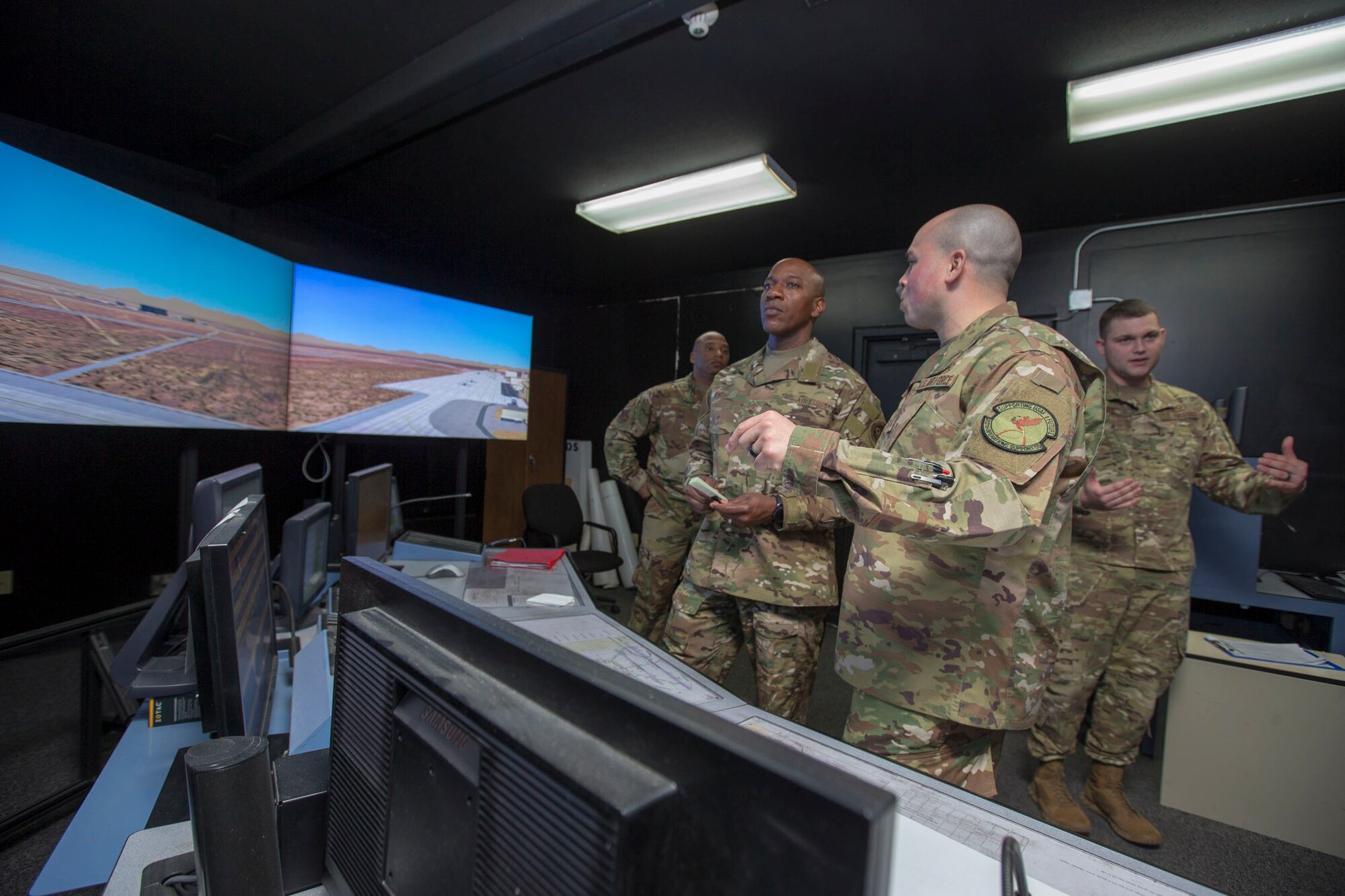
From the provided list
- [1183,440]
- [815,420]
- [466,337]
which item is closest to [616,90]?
[815,420]

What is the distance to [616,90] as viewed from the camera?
206 centimetres

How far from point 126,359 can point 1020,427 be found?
2.56m

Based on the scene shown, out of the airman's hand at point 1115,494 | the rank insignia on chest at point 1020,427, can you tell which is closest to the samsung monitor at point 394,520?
the rank insignia on chest at point 1020,427

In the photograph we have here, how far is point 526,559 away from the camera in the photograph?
1.92 m

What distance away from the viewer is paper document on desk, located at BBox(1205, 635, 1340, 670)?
6.24ft

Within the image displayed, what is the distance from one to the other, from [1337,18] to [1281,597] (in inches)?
74.6

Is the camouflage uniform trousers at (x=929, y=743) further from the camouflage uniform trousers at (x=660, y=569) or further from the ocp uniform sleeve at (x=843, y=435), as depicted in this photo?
the camouflage uniform trousers at (x=660, y=569)

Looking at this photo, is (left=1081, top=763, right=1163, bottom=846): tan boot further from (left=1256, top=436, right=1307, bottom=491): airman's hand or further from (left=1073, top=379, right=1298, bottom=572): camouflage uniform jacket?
(left=1256, top=436, right=1307, bottom=491): airman's hand

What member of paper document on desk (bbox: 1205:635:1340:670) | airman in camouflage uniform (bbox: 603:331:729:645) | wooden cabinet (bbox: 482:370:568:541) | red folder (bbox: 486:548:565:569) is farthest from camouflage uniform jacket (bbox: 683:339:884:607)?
wooden cabinet (bbox: 482:370:568:541)

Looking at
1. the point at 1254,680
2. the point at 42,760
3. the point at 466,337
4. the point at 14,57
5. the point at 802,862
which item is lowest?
the point at 42,760

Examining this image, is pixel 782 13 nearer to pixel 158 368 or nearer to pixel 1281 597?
pixel 158 368

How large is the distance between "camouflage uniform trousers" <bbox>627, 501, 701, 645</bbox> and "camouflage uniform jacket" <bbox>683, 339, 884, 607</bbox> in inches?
31.9

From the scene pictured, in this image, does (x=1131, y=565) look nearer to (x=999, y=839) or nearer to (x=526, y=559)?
(x=999, y=839)

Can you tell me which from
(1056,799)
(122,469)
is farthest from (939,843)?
(122,469)
